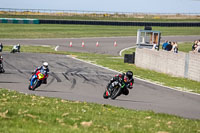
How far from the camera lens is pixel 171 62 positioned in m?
27.1

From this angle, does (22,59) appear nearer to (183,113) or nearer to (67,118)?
(183,113)

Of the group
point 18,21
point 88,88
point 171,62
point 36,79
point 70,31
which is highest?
point 18,21

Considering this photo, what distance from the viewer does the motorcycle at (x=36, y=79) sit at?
18.2 m

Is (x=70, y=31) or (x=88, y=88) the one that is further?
(x=70, y=31)

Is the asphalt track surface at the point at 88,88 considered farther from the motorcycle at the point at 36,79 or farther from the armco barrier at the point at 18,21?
the armco barrier at the point at 18,21

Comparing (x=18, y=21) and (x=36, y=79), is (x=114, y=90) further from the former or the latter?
(x=18, y=21)

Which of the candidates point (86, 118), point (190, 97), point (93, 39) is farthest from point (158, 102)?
point (93, 39)

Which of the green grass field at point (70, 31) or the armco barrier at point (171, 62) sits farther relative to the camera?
the green grass field at point (70, 31)

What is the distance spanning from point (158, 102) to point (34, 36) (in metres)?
43.2

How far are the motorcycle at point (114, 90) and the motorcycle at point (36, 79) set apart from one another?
2.98 meters

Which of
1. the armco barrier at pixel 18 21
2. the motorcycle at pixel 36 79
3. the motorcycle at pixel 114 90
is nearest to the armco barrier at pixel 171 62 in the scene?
the motorcycle at pixel 114 90

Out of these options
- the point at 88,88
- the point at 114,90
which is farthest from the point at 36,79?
the point at 114,90

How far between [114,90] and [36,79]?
12.1ft

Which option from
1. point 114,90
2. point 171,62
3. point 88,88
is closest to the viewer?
point 114,90
